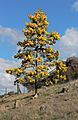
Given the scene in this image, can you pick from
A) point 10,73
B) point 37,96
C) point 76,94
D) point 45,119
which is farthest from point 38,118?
point 10,73

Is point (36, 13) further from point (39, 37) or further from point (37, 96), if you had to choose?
point (37, 96)

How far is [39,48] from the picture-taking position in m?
40.8

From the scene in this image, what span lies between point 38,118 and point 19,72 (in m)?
17.8

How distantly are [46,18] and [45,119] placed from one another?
20235mm

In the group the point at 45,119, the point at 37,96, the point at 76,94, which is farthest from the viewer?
the point at 37,96

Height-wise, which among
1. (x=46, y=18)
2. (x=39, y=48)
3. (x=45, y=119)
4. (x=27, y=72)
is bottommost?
(x=45, y=119)

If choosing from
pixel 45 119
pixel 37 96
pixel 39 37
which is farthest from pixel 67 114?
pixel 39 37

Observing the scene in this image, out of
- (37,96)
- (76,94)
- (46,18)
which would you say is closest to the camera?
(76,94)

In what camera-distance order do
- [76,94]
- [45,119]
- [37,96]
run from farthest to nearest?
[37,96], [76,94], [45,119]

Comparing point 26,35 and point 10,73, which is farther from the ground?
point 26,35

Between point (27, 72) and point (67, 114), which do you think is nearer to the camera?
point (67, 114)

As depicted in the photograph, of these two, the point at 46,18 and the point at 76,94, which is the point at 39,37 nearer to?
the point at 46,18

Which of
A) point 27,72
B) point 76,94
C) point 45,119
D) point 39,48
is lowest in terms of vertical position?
point 45,119

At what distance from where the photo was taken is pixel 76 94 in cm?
3169
